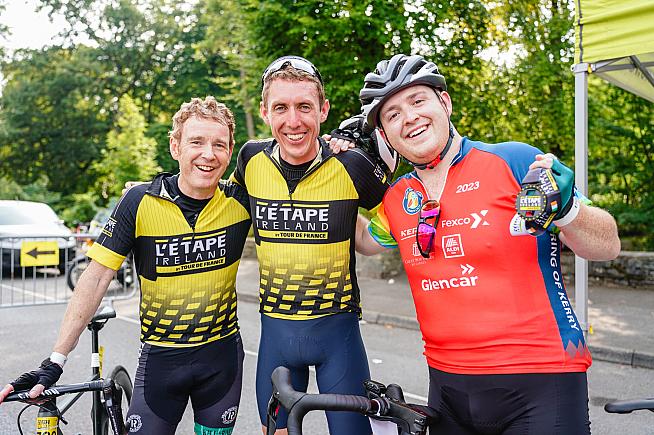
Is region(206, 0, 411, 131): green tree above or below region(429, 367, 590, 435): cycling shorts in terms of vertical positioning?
above

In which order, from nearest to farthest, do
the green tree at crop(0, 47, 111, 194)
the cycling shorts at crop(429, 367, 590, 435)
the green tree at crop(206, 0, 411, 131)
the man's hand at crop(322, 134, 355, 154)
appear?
the cycling shorts at crop(429, 367, 590, 435), the man's hand at crop(322, 134, 355, 154), the green tree at crop(206, 0, 411, 131), the green tree at crop(0, 47, 111, 194)

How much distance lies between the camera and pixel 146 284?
2.67 metres

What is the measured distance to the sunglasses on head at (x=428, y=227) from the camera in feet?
6.48

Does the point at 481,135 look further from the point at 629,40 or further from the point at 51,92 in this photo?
the point at 51,92

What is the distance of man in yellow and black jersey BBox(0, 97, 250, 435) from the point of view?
2580 mm

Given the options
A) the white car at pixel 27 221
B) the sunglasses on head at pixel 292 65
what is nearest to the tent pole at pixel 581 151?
the sunglasses on head at pixel 292 65

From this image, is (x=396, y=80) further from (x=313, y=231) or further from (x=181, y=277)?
(x=181, y=277)

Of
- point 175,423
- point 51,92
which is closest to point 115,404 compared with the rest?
point 175,423

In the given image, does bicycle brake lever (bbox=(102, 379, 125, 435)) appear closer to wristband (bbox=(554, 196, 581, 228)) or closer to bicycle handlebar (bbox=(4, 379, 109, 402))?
bicycle handlebar (bbox=(4, 379, 109, 402))

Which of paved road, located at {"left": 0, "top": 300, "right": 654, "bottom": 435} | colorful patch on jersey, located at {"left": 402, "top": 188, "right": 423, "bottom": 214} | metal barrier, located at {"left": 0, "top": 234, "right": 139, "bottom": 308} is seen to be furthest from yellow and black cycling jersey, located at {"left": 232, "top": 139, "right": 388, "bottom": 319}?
metal barrier, located at {"left": 0, "top": 234, "right": 139, "bottom": 308}

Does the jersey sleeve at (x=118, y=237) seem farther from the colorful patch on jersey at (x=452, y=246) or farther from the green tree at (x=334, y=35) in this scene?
the green tree at (x=334, y=35)

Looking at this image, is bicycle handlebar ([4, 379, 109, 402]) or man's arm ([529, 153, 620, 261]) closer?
man's arm ([529, 153, 620, 261])

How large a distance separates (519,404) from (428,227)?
652 mm

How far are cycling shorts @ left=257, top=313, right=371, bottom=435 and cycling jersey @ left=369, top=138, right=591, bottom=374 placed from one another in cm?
59
